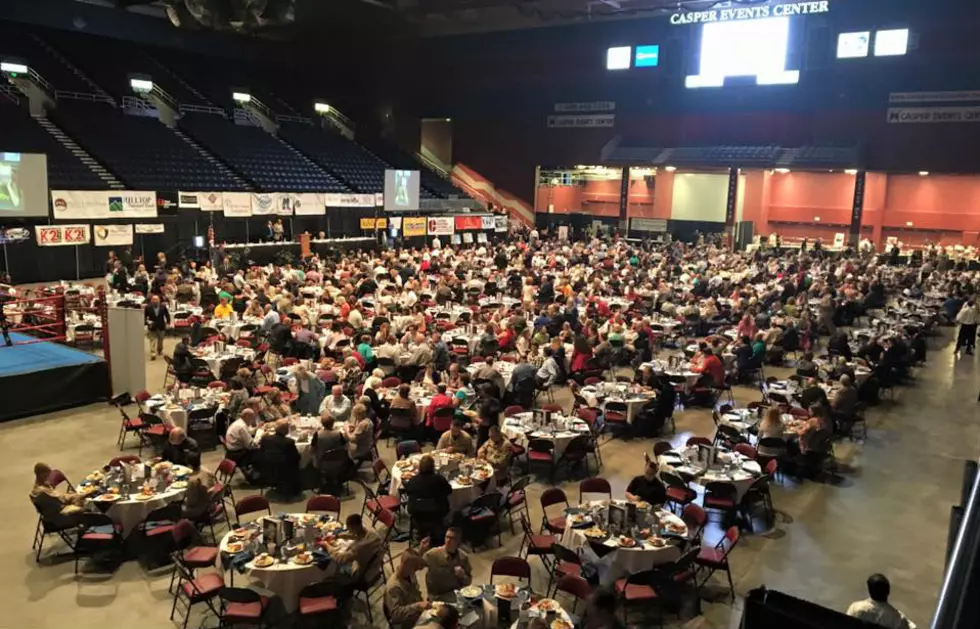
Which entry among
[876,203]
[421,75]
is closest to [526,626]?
[876,203]

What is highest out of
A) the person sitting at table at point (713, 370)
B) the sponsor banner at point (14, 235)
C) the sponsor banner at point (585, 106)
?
the sponsor banner at point (585, 106)

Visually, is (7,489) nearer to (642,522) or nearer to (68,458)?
(68,458)

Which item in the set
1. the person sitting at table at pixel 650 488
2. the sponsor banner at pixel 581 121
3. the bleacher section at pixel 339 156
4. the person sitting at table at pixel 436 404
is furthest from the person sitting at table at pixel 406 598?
the sponsor banner at pixel 581 121

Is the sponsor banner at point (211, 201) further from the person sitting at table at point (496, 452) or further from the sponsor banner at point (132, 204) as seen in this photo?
the person sitting at table at point (496, 452)

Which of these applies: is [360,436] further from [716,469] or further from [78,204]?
[78,204]

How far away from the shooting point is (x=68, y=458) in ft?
36.2

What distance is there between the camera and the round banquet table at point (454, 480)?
899 centimetres

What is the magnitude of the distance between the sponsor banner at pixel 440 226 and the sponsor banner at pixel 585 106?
430 inches

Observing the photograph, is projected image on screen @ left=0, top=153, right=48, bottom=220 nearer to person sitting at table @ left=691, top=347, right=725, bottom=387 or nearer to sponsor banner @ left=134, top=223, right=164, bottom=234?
sponsor banner @ left=134, top=223, right=164, bottom=234

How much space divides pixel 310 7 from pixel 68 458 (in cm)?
2785

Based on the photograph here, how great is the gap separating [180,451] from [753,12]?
100 feet

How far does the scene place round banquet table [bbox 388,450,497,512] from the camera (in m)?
8.99

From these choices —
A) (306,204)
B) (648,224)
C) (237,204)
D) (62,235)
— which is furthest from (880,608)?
(648,224)

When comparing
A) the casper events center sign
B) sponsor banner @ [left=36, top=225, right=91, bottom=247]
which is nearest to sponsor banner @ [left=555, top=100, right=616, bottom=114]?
the casper events center sign
